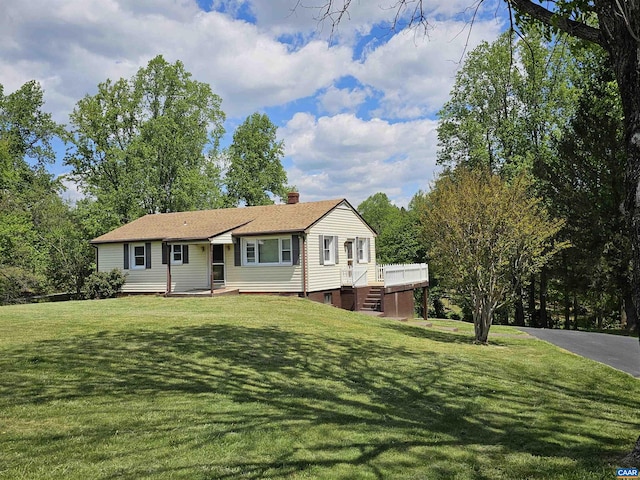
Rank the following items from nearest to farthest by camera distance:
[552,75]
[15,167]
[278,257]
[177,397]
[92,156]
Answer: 1. [177,397]
2. [278,257]
3. [552,75]
4. [92,156]
5. [15,167]

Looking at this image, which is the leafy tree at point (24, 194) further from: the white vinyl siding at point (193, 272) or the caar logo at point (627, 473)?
the caar logo at point (627, 473)

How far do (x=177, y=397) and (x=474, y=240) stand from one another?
32.8 ft

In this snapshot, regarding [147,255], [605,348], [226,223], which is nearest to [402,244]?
[226,223]

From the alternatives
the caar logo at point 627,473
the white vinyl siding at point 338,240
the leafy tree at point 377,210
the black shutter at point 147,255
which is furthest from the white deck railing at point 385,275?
the leafy tree at point 377,210

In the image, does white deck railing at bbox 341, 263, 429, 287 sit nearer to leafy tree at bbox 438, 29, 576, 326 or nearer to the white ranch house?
the white ranch house

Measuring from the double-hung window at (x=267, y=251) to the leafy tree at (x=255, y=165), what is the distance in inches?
799

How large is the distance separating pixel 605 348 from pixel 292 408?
450 inches

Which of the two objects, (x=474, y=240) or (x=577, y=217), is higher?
(x=577, y=217)

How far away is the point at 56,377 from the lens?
706 centimetres

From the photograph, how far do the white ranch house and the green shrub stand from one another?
0.59 m

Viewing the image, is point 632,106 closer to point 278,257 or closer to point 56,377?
point 56,377

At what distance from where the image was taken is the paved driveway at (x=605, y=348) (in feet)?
35.6

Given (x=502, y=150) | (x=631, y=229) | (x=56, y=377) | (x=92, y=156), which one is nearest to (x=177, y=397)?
(x=56, y=377)

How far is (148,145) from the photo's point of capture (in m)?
34.9
